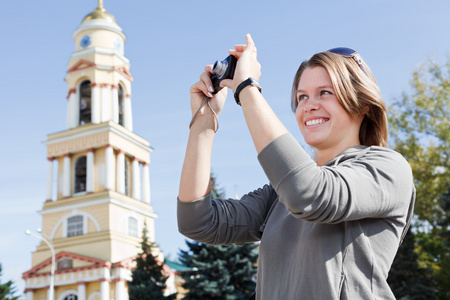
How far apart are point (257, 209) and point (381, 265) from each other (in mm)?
637

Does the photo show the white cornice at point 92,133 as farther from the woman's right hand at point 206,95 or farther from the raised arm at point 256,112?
the raised arm at point 256,112

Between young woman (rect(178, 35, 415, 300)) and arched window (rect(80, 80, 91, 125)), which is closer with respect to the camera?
young woman (rect(178, 35, 415, 300))

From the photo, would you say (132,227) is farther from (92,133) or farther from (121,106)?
(121,106)

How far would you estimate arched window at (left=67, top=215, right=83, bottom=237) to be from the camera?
36.7 m

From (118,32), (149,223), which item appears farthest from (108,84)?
(149,223)

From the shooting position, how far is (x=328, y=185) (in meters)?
1.37

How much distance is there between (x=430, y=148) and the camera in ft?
81.5

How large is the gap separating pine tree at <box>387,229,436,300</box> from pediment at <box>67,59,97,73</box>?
2796 cm

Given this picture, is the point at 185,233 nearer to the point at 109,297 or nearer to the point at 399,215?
the point at 399,215

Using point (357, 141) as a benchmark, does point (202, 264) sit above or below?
above

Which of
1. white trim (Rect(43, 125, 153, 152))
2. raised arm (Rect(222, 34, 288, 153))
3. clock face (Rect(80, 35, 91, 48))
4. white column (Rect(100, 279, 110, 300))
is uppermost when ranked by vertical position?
clock face (Rect(80, 35, 91, 48))

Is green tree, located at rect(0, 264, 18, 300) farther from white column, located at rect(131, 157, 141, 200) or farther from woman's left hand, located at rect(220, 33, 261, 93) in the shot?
woman's left hand, located at rect(220, 33, 261, 93)

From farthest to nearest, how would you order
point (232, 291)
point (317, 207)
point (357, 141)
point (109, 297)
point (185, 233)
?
point (109, 297)
point (232, 291)
point (185, 233)
point (357, 141)
point (317, 207)

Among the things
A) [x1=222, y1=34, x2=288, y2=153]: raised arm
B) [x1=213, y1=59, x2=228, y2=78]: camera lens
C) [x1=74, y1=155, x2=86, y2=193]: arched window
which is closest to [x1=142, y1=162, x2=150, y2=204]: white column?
[x1=74, y1=155, x2=86, y2=193]: arched window
